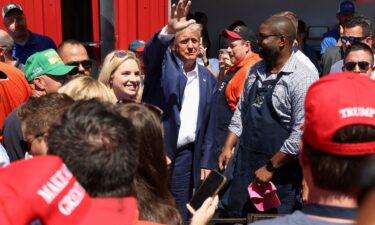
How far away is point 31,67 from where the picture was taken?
4000 millimetres

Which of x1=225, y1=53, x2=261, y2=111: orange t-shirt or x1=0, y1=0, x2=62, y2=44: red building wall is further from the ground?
x1=0, y1=0, x2=62, y2=44: red building wall

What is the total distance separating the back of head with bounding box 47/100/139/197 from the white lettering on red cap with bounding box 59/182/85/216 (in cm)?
24

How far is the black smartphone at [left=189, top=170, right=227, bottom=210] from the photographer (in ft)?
9.41

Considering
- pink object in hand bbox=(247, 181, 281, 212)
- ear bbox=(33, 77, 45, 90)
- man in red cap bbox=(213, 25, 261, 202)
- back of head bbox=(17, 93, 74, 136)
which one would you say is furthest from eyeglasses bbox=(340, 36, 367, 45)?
back of head bbox=(17, 93, 74, 136)

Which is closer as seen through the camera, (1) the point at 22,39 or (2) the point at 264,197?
(2) the point at 264,197

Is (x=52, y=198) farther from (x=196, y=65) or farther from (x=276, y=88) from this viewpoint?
(x=196, y=65)

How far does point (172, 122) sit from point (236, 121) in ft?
1.83

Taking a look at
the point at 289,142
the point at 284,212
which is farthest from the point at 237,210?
the point at 289,142

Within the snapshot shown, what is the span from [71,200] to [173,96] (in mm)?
2960

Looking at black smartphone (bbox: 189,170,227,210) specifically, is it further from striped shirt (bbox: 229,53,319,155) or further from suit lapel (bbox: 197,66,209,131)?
suit lapel (bbox: 197,66,209,131)

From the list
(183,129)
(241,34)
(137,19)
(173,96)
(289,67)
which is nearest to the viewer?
(289,67)

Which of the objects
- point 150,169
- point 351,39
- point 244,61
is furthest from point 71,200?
point 351,39

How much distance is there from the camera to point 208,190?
2.89 m

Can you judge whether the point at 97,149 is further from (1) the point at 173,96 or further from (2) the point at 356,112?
(1) the point at 173,96
